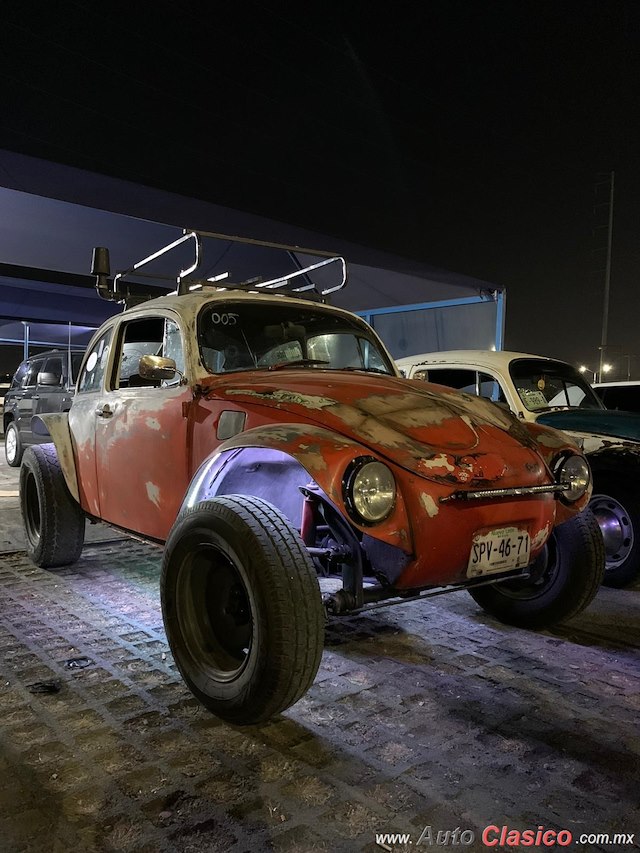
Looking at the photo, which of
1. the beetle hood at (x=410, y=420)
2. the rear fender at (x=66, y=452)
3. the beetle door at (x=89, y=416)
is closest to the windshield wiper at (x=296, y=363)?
the beetle hood at (x=410, y=420)

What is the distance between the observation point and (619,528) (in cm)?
506

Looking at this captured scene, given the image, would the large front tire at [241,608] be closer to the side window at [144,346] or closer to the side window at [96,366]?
the side window at [144,346]

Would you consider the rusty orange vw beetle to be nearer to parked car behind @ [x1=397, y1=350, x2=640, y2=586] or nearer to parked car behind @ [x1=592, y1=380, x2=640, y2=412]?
parked car behind @ [x1=397, y1=350, x2=640, y2=586]

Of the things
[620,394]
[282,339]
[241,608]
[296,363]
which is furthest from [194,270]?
[620,394]

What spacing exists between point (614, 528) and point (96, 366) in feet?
14.1

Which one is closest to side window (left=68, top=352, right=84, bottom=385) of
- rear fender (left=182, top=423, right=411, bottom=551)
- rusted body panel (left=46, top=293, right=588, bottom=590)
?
rusted body panel (left=46, top=293, right=588, bottom=590)

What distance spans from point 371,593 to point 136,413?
1.96 metres

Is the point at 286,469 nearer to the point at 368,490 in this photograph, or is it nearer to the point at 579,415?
the point at 368,490

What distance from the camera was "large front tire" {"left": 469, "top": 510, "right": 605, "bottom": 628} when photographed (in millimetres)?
3566

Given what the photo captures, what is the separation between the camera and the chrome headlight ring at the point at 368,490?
8.09ft

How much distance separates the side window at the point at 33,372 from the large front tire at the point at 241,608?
1009 centimetres

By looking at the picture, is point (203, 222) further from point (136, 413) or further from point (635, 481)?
point (635, 481)

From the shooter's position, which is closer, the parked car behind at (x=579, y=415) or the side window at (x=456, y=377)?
the parked car behind at (x=579, y=415)

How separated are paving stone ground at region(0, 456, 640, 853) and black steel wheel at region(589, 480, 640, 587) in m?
1.05
